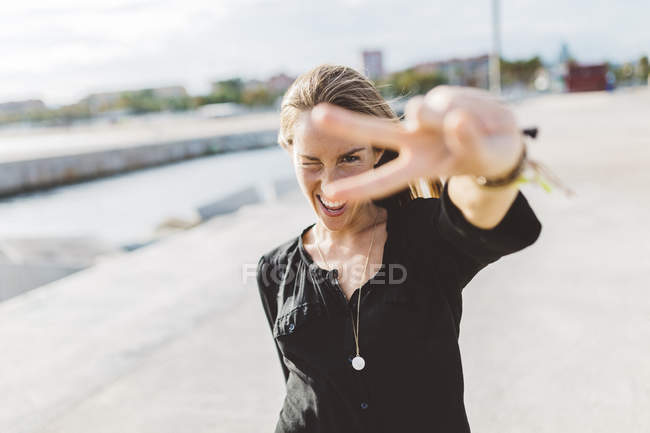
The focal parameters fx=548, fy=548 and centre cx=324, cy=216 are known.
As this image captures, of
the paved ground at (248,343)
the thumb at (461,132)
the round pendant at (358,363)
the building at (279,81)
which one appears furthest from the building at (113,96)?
the thumb at (461,132)

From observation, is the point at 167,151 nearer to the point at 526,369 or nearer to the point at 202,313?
the point at 202,313

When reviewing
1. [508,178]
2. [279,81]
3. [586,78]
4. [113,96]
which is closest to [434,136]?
[508,178]

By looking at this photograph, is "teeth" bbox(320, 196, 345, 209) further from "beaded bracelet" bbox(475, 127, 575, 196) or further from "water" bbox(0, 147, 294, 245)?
"water" bbox(0, 147, 294, 245)

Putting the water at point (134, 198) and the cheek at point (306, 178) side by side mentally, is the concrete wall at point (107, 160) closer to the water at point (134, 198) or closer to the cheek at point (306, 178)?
the water at point (134, 198)

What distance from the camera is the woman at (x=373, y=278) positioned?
1.03 m

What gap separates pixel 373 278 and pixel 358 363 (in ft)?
0.63

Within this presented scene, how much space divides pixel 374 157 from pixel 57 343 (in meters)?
3.27

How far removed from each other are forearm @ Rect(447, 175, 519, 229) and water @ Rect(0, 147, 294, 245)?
395 inches

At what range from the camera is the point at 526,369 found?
112 inches

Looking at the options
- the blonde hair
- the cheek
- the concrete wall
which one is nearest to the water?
the concrete wall

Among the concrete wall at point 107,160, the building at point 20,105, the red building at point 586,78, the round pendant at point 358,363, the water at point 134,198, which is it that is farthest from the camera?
the building at point 20,105

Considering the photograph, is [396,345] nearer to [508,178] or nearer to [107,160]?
[508,178]

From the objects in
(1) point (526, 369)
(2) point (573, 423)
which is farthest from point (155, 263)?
(2) point (573, 423)

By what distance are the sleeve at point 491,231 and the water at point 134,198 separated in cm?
999
